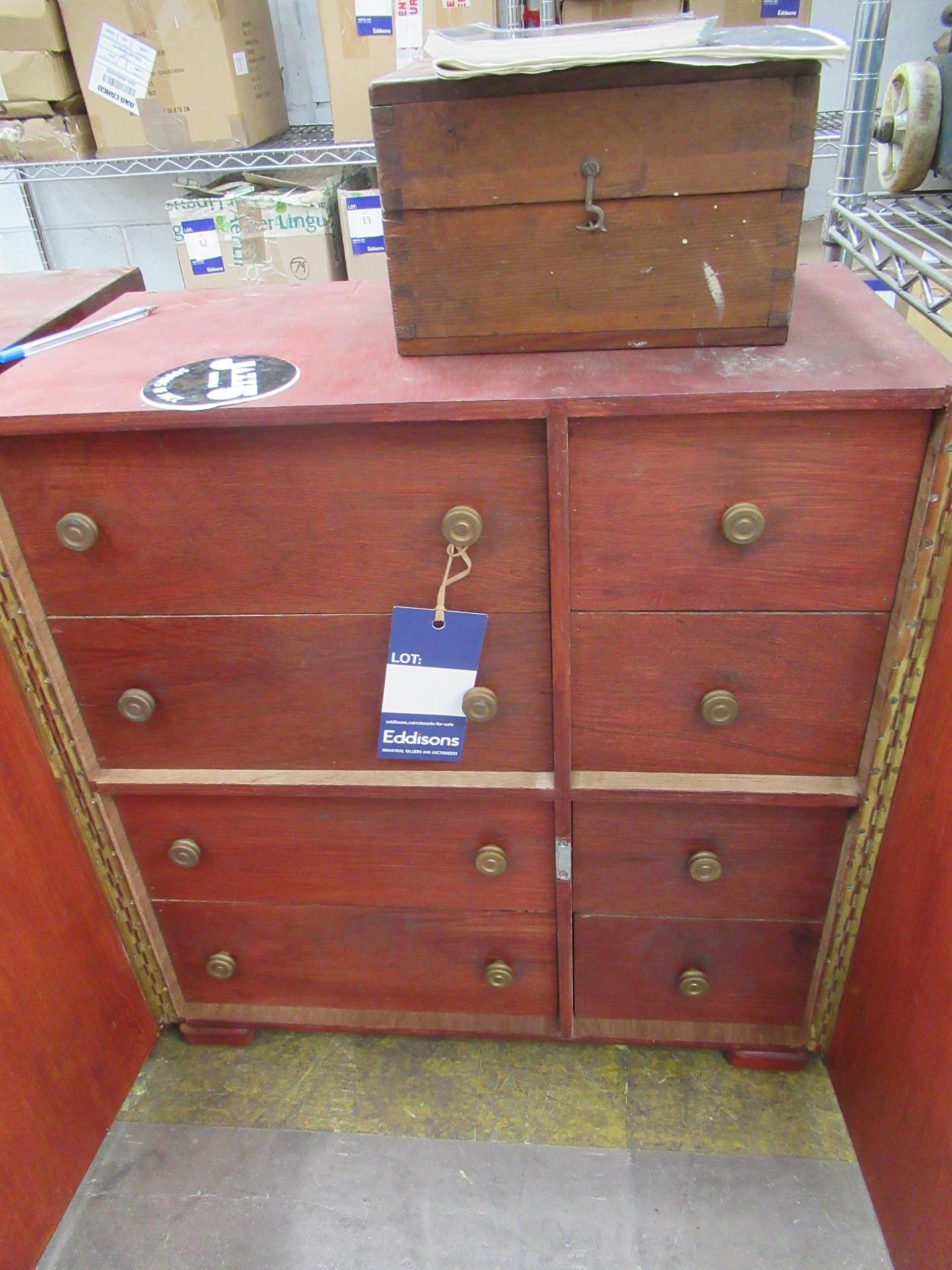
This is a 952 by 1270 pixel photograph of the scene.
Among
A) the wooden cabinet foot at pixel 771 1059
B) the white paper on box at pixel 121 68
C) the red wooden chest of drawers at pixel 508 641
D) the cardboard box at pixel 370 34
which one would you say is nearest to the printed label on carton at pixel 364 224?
the cardboard box at pixel 370 34

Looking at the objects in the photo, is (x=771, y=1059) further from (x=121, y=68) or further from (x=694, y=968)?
(x=121, y=68)

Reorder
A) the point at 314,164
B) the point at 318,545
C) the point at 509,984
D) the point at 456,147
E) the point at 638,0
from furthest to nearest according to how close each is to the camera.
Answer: the point at 314,164
the point at 638,0
the point at 509,984
the point at 318,545
the point at 456,147

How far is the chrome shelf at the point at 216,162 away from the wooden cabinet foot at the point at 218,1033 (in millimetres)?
1655

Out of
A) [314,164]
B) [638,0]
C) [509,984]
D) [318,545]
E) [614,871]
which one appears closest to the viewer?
[318,545]

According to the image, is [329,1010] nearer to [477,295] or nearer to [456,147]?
[477,295]

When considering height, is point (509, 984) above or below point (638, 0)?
below

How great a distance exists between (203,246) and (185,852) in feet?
4.62

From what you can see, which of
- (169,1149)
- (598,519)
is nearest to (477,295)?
(598,519)

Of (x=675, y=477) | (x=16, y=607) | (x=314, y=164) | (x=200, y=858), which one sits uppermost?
(x=314, y=164)

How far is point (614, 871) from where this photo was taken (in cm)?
113

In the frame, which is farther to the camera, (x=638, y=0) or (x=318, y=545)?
(x=638, y=0)

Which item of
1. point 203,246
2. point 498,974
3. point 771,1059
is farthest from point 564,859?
point 203,246

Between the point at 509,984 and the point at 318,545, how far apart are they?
0.69 meters

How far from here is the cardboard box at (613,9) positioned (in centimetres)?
156
